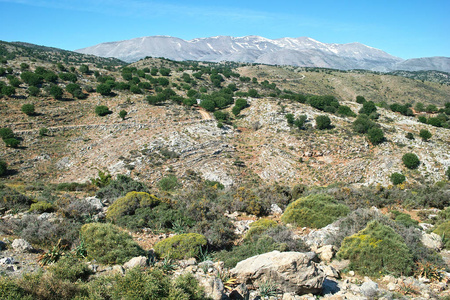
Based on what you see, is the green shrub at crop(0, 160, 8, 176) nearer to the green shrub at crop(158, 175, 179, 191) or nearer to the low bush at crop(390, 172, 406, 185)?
the green shrub at crop(158, 175, 179, 191)

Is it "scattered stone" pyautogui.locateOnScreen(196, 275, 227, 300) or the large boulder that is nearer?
"scattered stone" pyautogui.locateOnScreen(196, 275, 227, 300)

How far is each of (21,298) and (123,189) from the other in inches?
464

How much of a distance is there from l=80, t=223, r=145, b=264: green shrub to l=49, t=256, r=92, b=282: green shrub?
0.80 metres

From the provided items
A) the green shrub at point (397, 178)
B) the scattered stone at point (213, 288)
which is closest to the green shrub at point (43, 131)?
the scattered stone at point (213, 288)

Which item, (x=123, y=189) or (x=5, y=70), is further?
(x=5, y=70)

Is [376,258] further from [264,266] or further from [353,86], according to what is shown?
[353,86]

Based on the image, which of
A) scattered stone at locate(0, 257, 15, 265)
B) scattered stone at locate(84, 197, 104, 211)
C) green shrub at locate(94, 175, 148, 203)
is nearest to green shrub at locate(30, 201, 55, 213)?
scattered stone at locate(84, 197, 104, 211)

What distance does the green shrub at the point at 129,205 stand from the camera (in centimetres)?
1165

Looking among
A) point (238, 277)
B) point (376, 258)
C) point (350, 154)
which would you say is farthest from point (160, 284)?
point (350, 154)

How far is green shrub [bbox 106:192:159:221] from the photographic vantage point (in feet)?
38.2

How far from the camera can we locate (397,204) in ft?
53.0

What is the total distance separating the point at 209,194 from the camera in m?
16.7

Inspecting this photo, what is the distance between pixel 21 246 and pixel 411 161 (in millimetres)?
34737

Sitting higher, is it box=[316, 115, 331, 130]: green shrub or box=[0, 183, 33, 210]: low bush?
box=[316, 115, 331, 130]: green shrub
